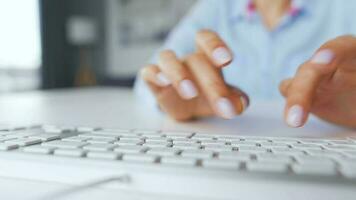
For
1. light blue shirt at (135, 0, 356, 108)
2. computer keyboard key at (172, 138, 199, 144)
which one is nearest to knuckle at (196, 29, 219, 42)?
computer keyboard key at (172, 138, 199, 144)

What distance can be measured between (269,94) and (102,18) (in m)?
2.44

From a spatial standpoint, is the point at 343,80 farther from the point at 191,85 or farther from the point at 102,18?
the point at 102,18

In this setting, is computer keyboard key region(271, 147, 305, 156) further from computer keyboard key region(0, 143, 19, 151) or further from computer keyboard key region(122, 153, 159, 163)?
computer keyboard key region(0, 143, 19, 151)

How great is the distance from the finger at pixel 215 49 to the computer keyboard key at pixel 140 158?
0.24 meters

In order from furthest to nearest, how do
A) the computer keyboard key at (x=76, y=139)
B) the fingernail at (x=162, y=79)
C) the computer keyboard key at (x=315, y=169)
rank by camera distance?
the fingernail at (x=162, y=79) < the computer keyboard key at (x=76, y=139) < the computer keyboard key at (x=315, y=169)

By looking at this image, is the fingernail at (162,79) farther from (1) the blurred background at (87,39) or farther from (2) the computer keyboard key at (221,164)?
(1) the blurred background at (87,39)

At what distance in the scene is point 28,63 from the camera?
2521 mm

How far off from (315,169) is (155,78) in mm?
395

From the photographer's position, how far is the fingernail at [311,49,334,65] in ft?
1.23

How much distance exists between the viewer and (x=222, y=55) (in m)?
0.46

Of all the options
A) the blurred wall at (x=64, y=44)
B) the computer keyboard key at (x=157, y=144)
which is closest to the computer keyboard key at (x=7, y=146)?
the computer keyboard key at (x=157, y=144)

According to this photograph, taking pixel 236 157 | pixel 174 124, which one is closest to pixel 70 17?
pixel 174 124

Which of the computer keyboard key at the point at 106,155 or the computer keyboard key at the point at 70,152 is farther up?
the computer keyboard key at the point at 70,152

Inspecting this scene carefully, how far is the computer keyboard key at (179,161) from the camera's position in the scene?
224 millimetres
